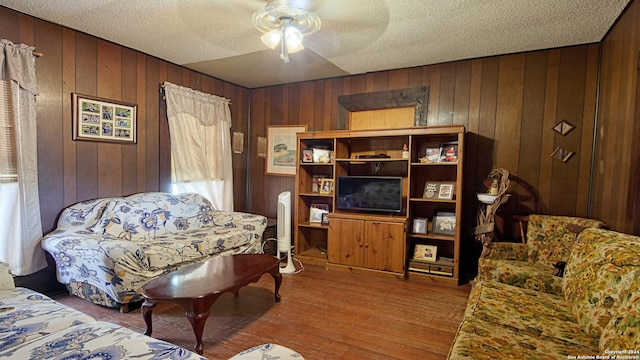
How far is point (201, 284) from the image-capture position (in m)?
2.13

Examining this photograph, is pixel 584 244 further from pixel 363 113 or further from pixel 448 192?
pixel 363 113

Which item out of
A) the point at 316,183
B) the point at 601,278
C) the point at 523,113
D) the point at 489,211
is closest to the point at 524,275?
the point at 601,278

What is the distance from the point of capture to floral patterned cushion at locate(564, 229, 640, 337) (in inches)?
55.6

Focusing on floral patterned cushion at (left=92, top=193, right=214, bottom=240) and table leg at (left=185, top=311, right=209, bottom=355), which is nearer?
table leg at (left=185, top=311, right=209, bottom=355)

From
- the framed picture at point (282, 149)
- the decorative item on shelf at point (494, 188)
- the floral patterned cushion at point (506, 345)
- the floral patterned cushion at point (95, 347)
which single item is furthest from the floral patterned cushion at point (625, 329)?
the framed picture at point (282, 149)

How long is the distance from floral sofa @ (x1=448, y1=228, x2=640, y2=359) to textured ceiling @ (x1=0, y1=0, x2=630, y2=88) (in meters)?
1.77

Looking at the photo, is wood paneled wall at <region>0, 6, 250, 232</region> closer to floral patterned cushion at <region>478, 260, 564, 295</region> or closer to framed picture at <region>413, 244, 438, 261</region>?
framed picture at <region>413, 244, 438, 261</region>

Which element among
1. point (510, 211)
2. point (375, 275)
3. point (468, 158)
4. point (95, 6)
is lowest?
point (375, 275)

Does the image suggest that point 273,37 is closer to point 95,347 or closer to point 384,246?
point 95,347

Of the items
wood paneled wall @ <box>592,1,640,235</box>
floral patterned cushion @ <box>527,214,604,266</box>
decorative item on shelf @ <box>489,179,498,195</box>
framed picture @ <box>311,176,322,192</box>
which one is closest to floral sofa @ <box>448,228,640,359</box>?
wood paneled wall @ <box>592,1,640,235</box>

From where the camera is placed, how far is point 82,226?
2852 millimetres

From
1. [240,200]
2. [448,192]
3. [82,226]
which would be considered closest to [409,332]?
[448,192]

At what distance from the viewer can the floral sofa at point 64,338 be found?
1186mm

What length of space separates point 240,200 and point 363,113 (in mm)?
2304
